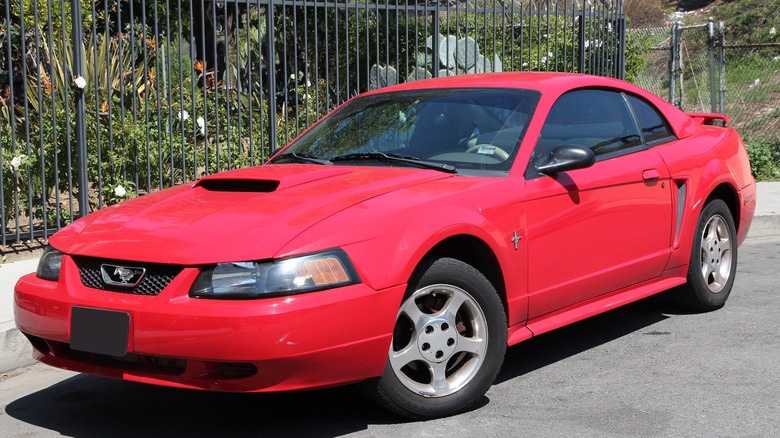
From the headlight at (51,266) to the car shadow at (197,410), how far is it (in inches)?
27.2

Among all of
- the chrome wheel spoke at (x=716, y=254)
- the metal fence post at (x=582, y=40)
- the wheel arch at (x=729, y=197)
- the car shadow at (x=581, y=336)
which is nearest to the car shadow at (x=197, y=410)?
the car shadow at (x=581, y=336)

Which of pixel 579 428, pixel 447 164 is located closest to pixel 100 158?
pixel 447 164

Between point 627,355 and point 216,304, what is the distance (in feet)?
8.39

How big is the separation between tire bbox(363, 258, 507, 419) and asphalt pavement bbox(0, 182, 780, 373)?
251cm

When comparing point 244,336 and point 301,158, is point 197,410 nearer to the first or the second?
point 244,336

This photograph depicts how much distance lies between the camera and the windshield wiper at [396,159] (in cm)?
482

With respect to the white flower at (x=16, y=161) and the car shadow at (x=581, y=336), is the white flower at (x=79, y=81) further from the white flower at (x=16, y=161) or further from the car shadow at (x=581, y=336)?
the car shadow at (x=581, y=336)

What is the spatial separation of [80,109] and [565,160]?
4.66 meters

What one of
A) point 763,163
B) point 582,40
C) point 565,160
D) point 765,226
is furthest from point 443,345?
point 763,163

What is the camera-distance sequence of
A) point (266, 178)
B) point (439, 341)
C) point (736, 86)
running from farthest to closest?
point (736, 86), point (266, 178), point (439, 341)

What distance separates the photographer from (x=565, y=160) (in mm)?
4875

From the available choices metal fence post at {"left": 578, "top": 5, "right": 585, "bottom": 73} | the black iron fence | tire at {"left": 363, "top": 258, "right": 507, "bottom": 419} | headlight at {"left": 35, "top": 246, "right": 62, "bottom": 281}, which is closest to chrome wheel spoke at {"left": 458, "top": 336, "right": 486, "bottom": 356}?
tire at {"left": 363, "top": 258, "right": 507, "bottom": 419}

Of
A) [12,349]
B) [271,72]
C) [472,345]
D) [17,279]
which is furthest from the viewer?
[271,72]

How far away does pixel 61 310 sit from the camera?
4086 mm
